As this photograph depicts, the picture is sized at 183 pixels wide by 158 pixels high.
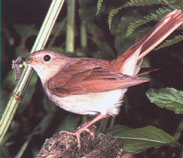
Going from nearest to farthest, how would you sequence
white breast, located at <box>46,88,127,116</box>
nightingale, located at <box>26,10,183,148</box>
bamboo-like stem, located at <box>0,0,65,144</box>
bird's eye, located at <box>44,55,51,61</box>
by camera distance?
bamboo-like stem, located at <box>0,0,65,144</box> < nightingale, located at <box>26,10,183,148</box> < white breast, located at <box>46,88,127,116</box> < bird's eye, located at <box>44,55,51,61</box>

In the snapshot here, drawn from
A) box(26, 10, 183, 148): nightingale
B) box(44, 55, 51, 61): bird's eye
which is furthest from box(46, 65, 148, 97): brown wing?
box(44, 55, 51, 61): bird's eye

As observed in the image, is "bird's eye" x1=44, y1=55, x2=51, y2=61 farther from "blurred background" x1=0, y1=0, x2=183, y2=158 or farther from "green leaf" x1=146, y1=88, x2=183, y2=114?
"green leaf" x1=146, y1=88, x2=183, y2=114

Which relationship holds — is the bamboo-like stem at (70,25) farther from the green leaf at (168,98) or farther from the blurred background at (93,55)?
the green leaf at (168,98)

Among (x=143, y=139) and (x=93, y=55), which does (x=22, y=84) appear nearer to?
(x=143, y=139)

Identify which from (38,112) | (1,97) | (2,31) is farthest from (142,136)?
(2,31)

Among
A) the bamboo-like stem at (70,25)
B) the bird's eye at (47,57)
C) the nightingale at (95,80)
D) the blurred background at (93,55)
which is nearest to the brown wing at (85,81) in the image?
the nightingale at (95,80)

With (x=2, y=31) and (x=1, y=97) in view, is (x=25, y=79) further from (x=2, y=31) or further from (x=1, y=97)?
(x=2, y=31)
